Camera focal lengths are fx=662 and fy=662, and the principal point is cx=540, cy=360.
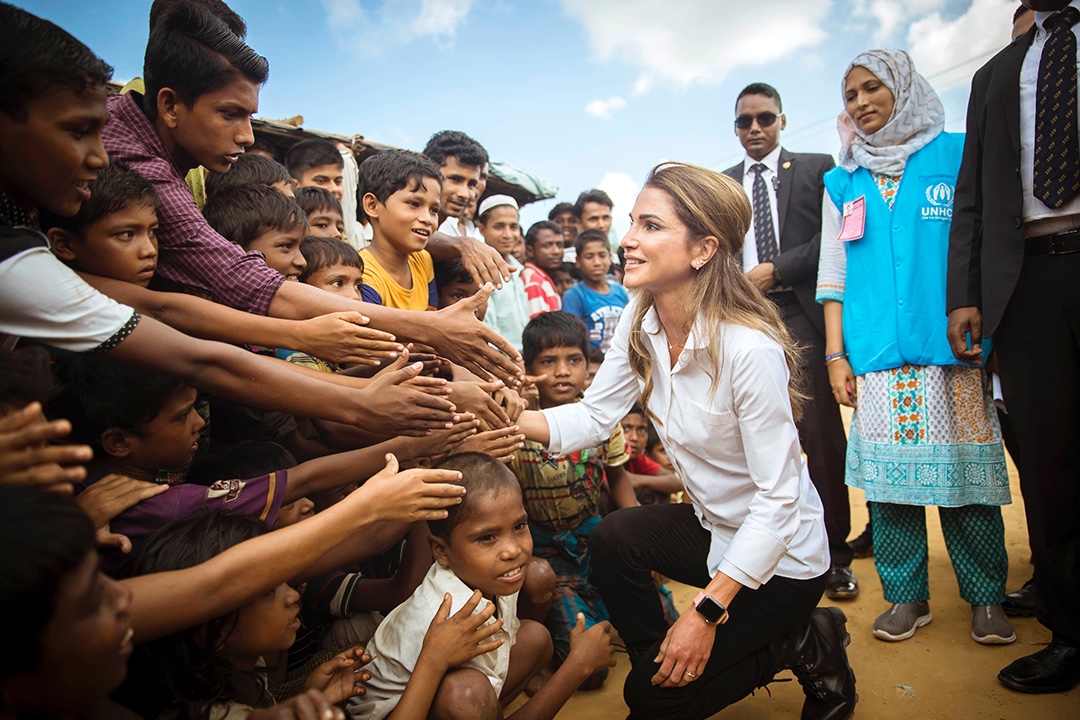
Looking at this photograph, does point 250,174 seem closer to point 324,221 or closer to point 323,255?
point 324,221

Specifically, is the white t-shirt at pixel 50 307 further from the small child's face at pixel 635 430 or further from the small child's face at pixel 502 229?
the small child's face at pixel 502 229

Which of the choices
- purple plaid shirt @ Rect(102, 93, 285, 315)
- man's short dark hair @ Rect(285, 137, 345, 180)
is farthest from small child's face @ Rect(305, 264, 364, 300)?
man's short dark hair @ Rect(285, 137, 345, 180)

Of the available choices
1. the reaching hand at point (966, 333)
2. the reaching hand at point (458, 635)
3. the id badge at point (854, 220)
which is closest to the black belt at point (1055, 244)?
the reaching hand at point (966, 333)

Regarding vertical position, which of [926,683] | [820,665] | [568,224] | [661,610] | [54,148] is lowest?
[926,683]

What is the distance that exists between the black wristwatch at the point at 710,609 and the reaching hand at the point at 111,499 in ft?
5.49

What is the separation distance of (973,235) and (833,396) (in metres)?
1.33

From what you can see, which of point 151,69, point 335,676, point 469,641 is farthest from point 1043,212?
Answer: point 151,69

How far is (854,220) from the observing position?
351 centimetres

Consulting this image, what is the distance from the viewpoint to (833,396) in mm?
4043

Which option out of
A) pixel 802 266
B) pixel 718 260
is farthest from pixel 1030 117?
pixel 718 260

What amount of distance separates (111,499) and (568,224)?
6.14 meters

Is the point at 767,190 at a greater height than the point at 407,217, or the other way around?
the point at 767,190

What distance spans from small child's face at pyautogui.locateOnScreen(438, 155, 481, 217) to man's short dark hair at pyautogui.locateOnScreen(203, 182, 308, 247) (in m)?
1.88

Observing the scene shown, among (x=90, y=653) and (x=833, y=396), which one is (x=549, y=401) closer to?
(x=833, y=396)
